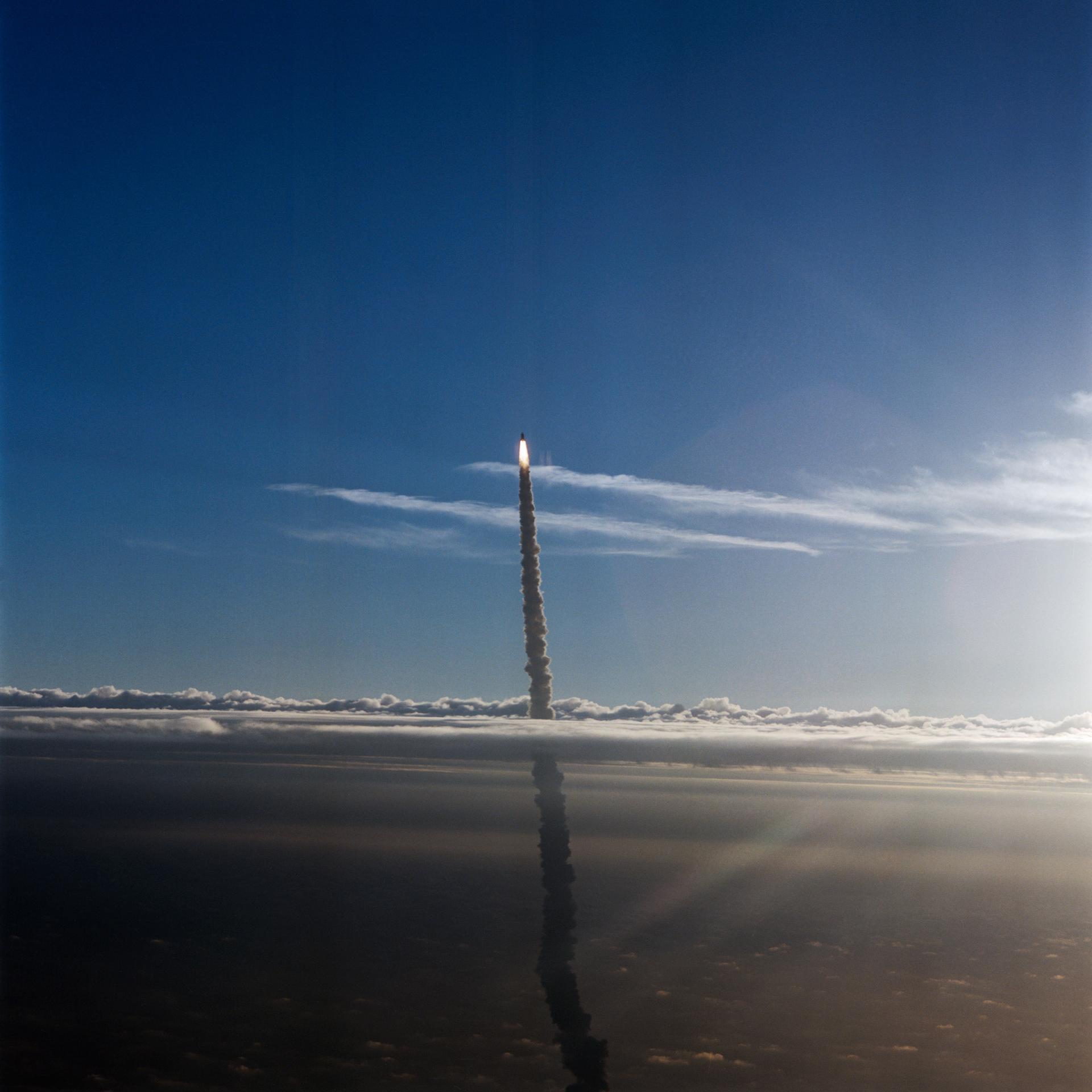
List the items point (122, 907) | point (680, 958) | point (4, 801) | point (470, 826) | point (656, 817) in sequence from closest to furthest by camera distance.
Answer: point (680, 958) < point (122, 907) < point (470, 826) < point (656, 817) < point (4, 801)

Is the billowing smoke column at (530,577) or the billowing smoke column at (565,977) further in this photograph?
the billowing smoke column at (530,577)

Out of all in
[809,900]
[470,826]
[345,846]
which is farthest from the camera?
[470,826]

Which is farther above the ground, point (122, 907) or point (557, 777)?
point (122, 907)

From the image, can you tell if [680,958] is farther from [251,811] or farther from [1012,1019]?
[251,811]

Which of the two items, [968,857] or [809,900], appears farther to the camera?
[968,857]

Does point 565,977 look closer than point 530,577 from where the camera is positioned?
Yes

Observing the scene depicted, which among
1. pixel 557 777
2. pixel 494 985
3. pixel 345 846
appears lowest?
pixel 557 777

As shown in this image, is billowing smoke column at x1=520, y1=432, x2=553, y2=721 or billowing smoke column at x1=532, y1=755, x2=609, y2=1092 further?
billowing smoke column at x1=520, y1=432, x2=553, y2=721

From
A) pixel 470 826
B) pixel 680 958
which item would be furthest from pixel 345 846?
pixel 680 958
